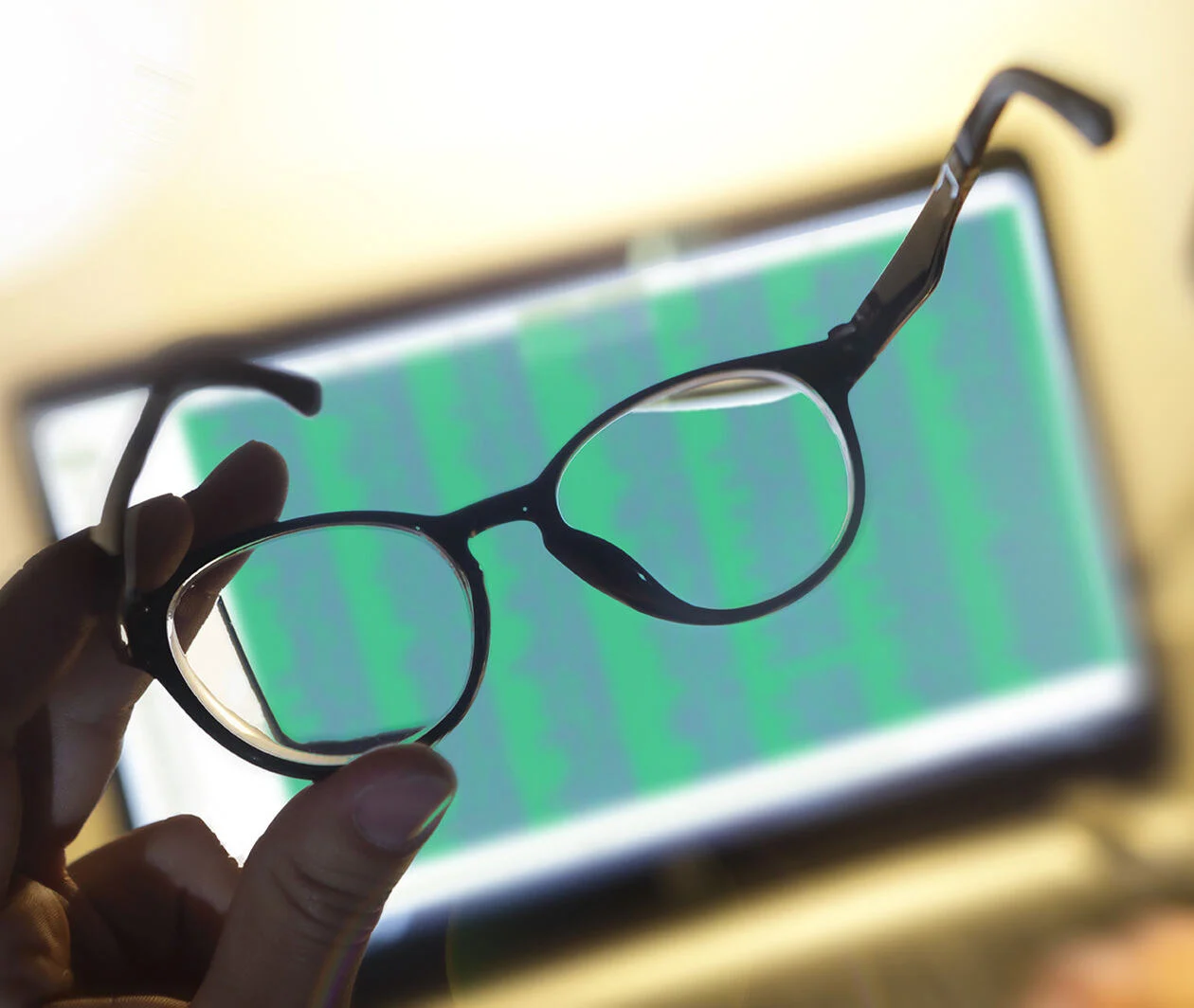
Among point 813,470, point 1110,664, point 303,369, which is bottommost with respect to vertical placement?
point 1110,664

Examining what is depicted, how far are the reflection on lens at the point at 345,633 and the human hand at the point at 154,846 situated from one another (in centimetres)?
5

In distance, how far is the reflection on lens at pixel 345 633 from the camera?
403 millimetres

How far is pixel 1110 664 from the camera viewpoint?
0.45m

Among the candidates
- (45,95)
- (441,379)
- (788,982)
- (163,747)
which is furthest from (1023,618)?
(45,95)

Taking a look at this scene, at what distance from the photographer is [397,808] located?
24 centimetres

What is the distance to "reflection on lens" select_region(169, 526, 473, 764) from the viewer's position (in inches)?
15.9

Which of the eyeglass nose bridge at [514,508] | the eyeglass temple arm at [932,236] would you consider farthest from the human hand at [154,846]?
the eyeglass temple arm at [932,236]

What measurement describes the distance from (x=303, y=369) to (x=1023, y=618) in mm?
428

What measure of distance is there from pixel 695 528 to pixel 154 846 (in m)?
0.31

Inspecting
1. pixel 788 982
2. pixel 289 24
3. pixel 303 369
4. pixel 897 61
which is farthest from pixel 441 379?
pixel 788 982

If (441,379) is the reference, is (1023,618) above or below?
below

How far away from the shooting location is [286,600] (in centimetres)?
42

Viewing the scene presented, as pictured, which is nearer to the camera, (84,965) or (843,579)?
(84,965)

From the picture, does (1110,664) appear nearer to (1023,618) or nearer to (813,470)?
(1023,618)
